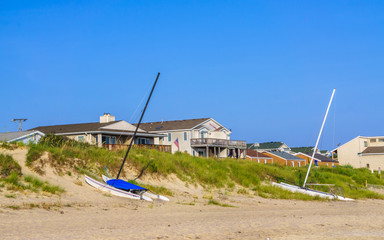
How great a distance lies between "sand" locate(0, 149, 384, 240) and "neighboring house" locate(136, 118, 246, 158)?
33.7 meters

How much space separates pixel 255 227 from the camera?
17.7m

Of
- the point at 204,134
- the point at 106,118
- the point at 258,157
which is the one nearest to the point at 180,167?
the point at 106,118

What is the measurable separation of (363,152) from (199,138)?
35803 millimetres

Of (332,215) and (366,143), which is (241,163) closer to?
(332,215)

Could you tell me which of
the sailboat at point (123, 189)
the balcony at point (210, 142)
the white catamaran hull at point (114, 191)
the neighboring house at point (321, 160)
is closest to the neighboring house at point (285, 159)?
the neighboring house at point (321, 160)

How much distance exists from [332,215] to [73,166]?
13598mm

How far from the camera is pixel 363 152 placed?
82.6 meters

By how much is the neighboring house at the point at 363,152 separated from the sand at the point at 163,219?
187ft

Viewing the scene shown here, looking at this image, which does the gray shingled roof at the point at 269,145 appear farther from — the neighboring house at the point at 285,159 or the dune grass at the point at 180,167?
the dune grass at the point at 180,167

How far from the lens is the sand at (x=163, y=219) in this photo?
579 inches

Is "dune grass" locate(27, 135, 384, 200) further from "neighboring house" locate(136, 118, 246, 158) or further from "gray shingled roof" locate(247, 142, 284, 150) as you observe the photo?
"gray shingled roof" locate(247, 142, 284, 150)

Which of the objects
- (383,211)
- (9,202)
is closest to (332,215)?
(383,211)

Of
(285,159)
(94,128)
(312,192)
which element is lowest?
(312,192)

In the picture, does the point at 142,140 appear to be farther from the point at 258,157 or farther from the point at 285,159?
the point at 285,159
